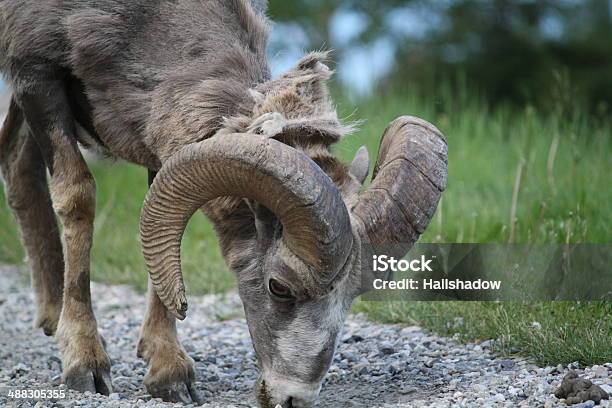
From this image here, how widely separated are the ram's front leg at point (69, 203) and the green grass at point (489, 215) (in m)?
0.92

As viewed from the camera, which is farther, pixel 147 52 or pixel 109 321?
pixel 109 321

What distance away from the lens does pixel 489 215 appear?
1152 cm

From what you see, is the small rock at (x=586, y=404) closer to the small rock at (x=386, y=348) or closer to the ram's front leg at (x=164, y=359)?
the small rock at (x=386, y=348)

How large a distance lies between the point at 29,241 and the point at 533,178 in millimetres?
6051

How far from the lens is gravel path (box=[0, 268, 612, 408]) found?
672cm

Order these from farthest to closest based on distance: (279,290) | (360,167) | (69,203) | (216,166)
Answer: (69,203) < (360,167) < (279,290) < (216,166)

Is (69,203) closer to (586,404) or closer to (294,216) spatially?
(294,216)

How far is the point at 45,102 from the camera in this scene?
298 inches

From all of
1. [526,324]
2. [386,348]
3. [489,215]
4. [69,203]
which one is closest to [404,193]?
[526,324]

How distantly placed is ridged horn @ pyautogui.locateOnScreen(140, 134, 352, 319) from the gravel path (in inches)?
41.4

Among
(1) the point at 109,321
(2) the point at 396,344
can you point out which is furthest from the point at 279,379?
(1) the point at 109,321

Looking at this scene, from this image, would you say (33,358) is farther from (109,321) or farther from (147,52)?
(147,52)

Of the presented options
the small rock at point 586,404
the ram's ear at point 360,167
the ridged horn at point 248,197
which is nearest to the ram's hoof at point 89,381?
the ridged horn at point 248,197

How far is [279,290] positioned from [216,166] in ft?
2.90
